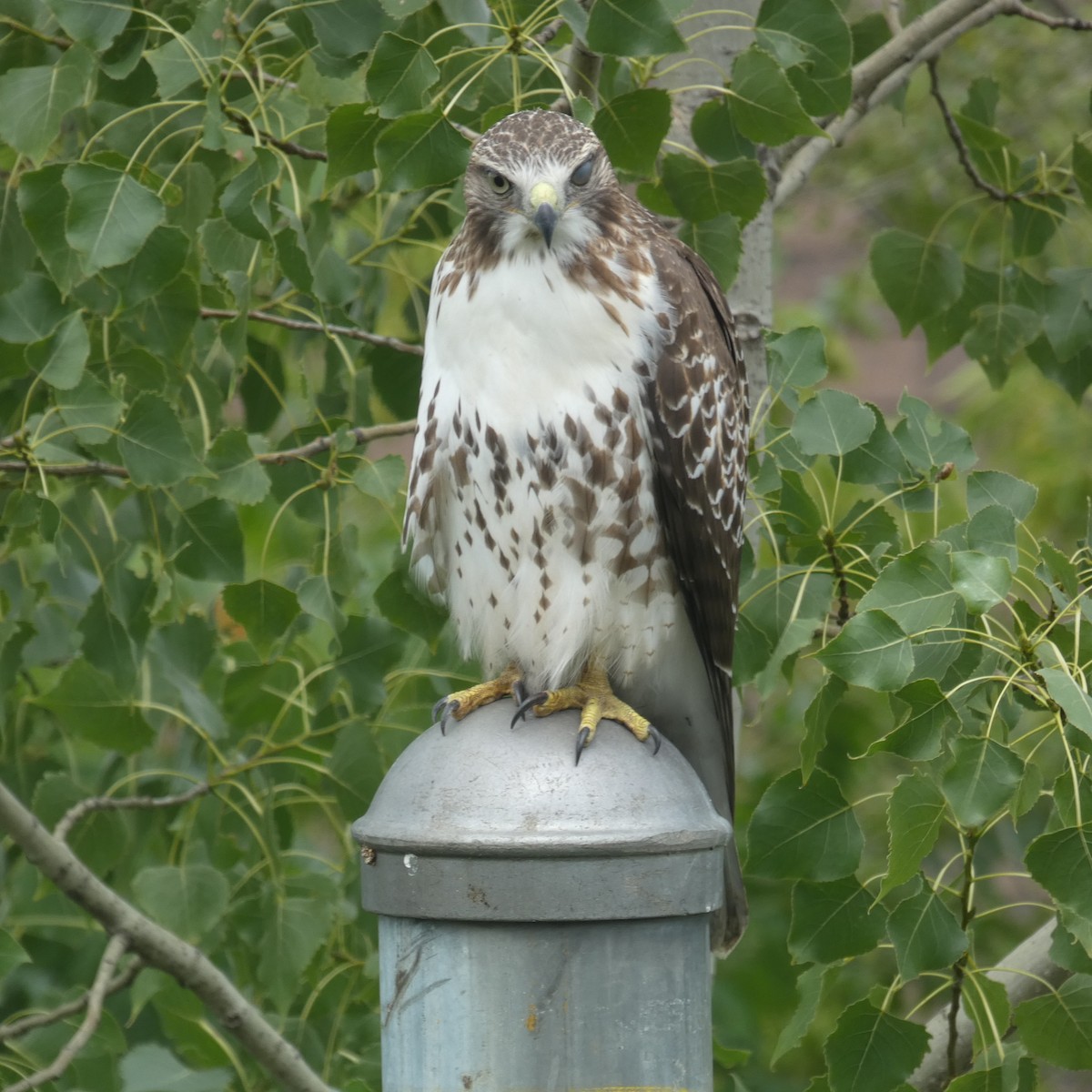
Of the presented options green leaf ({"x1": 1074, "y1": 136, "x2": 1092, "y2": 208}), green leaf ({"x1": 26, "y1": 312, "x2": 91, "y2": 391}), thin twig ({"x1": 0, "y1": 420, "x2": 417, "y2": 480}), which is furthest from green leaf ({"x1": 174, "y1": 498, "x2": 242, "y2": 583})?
green leaf ({"x1": 1074, "y1": 136, "x2": 1092, "y2": 208})

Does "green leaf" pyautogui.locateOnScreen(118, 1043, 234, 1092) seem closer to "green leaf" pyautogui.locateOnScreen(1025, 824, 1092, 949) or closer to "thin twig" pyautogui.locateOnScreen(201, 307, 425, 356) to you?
"thin twig" pyautogui.locateOnScreen(201, 307, 425, 356)

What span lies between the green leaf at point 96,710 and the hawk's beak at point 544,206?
123 centimetres

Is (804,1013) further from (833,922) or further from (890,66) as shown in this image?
(890,66)

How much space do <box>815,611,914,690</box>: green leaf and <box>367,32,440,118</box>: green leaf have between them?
1.04 m

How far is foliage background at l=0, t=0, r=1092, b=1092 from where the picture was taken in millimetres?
2326

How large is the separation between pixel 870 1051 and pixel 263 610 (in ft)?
4.16

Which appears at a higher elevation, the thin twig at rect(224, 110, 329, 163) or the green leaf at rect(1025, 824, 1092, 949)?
the thin twig at rect(224, 110, 329, 163)

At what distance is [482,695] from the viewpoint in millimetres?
2697

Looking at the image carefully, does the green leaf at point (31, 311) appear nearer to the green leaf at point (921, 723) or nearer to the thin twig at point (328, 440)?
the thin twig at point (328, 440)

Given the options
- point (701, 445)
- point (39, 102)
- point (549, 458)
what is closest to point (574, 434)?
point (549, 458)

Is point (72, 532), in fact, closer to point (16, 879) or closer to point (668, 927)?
point (16, 879)

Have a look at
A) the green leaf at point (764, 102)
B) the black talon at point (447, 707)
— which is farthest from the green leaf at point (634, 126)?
the black talon at point (447, 707)

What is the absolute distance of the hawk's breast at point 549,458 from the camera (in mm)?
2543

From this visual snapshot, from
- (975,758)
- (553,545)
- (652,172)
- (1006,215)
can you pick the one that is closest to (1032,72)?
(1006,215)
